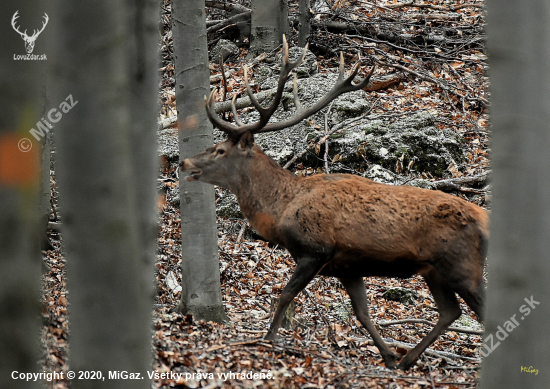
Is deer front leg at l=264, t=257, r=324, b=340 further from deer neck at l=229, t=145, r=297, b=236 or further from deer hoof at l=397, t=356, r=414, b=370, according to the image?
deer hoof at l=397, t=356, r=414, b=370

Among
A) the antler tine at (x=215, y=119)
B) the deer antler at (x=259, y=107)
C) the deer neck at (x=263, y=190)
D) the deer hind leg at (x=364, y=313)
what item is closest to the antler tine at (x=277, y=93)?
the deer antler at (x=259, y=107)

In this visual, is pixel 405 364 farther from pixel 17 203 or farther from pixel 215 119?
pixel 17 203

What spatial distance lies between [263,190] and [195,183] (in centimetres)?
79

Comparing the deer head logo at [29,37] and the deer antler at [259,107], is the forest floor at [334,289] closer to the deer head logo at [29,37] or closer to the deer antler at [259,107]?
the deer antler at [259,107]

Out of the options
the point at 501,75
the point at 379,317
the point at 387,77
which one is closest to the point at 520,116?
the point at 501,75

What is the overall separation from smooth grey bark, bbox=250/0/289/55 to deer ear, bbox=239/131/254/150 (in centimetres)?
763

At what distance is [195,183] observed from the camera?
6.59 meters

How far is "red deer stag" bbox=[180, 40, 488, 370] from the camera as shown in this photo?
6.18m

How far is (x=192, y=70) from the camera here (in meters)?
6.36

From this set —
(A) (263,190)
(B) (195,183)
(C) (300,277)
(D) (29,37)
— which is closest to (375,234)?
(C) (300,277)

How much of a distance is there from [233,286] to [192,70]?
350cm

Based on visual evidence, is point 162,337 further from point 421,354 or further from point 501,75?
point 501,75

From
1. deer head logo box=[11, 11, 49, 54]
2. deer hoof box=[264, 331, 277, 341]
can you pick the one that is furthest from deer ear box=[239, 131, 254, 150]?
deer head logo box=[11, 11, 49, 54]

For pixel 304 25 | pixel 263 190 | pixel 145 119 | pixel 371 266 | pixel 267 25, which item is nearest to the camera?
pixel 145 119
